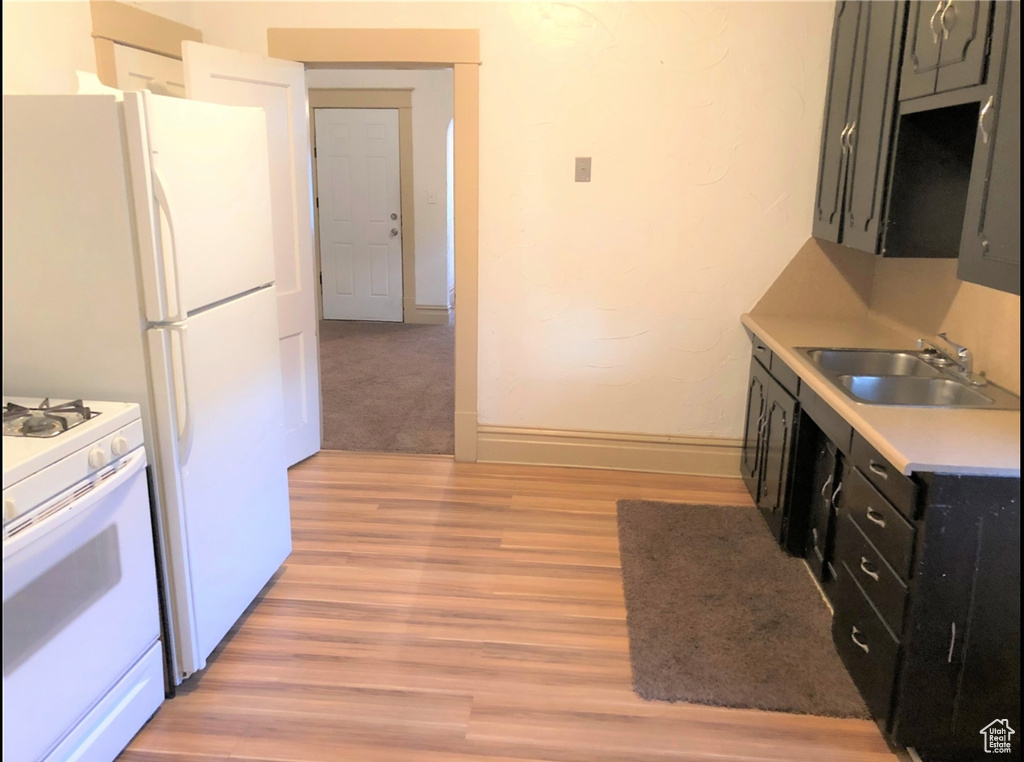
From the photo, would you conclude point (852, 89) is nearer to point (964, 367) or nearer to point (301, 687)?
point (964, 367)

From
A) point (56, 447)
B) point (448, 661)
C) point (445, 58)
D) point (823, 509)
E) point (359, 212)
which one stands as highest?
point (445, 58)

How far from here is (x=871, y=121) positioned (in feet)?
9.37

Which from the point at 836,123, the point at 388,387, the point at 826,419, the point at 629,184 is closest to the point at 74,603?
the point at 826,419

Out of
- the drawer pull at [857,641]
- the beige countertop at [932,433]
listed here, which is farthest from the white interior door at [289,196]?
the drawer pull at [857,641]

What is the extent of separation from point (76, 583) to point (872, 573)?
202cm

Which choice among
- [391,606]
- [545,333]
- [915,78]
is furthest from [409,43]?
[391,606]

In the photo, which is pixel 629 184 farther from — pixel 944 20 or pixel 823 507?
pixel 823 507

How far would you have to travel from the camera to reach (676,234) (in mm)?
3701

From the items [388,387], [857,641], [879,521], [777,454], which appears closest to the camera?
[879,521]

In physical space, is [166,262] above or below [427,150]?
below

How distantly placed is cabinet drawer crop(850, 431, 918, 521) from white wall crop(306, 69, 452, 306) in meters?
→ 5.58

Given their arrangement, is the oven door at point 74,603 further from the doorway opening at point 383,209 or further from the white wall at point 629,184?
the doorway opening at point 383,209

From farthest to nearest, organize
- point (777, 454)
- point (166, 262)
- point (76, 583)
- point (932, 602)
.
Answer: point (777, 454)
point (166, 262)
point (932, 602)
point (76, 583)

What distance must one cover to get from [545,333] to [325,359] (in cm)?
279
